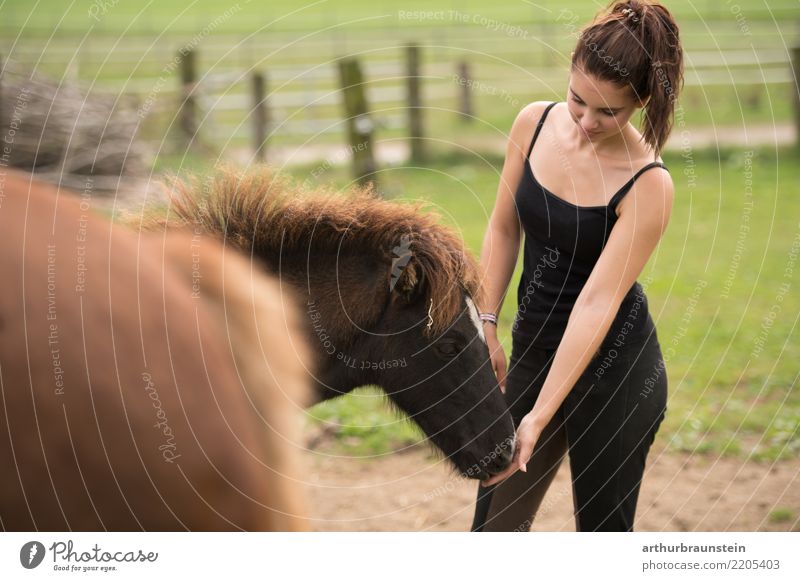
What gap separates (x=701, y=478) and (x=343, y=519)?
2.39m

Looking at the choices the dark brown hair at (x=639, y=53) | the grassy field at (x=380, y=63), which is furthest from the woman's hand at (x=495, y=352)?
the grassy field at (x=380, y=63)

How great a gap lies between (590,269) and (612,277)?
0.74 ft

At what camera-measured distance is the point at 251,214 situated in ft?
9.57

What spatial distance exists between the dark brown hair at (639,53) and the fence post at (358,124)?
625 centimetres

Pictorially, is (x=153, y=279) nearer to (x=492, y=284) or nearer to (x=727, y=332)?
(x=492, y=284)

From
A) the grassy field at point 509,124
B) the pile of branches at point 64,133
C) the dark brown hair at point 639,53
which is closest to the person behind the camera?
the dark brown hair at point 639,53

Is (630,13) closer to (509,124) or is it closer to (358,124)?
(358,124)

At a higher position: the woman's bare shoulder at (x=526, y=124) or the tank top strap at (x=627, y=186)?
the woman's bare shoulder at (x=526, y=124)

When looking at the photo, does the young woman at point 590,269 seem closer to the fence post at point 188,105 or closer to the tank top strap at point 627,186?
the tank top strap at point 627,186

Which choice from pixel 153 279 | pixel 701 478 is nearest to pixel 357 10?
pixel 701 478

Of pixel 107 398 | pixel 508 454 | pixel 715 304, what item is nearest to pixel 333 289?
pixel 508 454

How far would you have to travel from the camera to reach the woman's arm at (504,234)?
3051mm

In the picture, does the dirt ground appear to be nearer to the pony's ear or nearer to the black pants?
the black pants

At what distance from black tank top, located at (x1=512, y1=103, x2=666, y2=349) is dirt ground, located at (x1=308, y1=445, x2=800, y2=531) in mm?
1998
